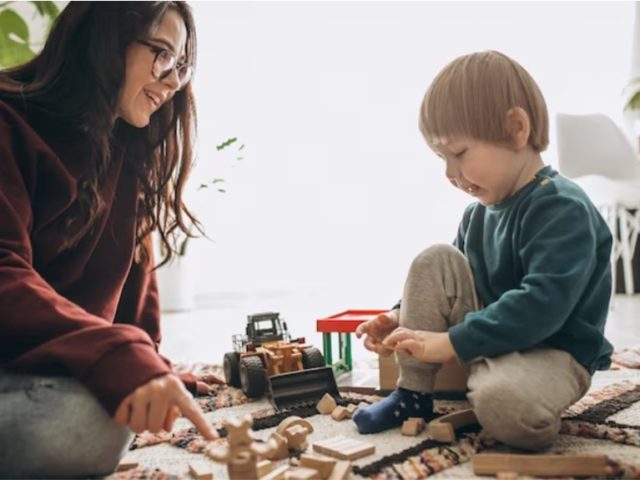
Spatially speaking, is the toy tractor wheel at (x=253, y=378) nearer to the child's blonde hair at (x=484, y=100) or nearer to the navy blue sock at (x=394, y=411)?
the navy blue sock at (x=394, y=411)

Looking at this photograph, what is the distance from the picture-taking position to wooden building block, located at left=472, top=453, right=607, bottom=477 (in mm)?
652

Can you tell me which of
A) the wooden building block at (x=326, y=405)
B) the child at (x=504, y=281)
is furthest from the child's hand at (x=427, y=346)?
the wooden building block at (x=326, y=405)

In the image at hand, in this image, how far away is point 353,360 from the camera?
1.53 metres

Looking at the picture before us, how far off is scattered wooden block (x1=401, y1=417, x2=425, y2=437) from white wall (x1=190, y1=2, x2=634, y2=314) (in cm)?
192

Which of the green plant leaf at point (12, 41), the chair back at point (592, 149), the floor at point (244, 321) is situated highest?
the green plant leaf at point (12, 41)

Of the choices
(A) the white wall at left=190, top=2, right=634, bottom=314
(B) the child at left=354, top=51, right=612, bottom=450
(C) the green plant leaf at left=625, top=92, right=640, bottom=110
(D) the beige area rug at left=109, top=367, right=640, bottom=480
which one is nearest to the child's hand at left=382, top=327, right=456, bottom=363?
(B) the child at left=354, top=51, right=612, bottom=450

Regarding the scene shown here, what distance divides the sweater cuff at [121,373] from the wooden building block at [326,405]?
17.5 inches

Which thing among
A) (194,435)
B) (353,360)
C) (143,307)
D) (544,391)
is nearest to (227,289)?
(353,360)

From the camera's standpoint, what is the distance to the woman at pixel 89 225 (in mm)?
601

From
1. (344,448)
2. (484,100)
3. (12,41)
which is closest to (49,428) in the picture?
(344,448)

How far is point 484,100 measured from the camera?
847mm

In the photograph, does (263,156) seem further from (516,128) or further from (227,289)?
(516,128)

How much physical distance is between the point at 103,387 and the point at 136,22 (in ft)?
1.64

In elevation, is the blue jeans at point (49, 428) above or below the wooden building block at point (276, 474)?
above
